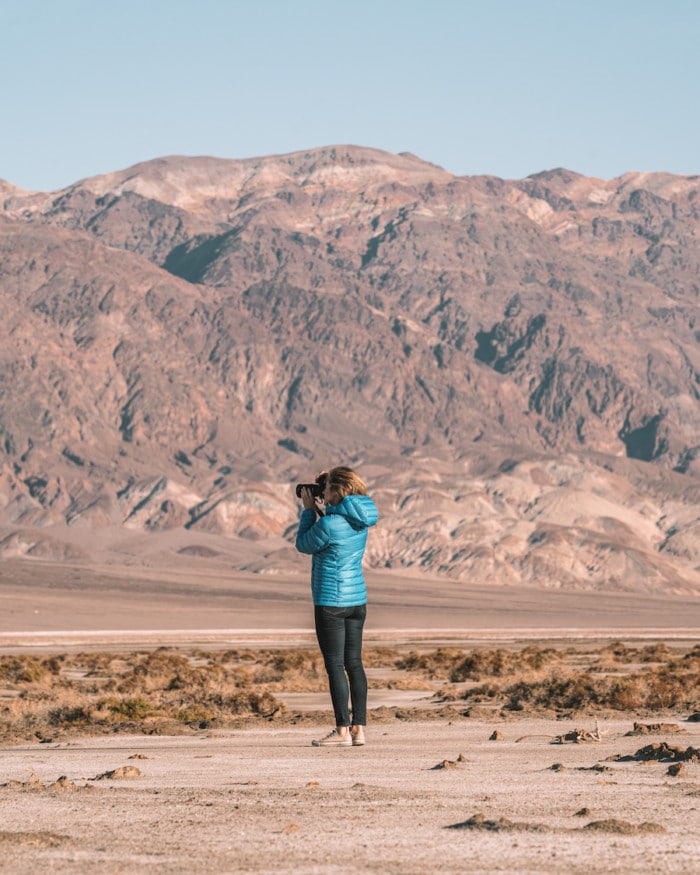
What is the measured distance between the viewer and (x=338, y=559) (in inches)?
504

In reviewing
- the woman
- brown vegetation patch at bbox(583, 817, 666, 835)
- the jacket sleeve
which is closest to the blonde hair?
the woman

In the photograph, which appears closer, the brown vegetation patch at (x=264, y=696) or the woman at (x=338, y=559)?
Answer: the woman at (x=338, y=559)

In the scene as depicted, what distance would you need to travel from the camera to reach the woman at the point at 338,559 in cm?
A: 1269

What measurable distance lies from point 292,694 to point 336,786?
14.4 m

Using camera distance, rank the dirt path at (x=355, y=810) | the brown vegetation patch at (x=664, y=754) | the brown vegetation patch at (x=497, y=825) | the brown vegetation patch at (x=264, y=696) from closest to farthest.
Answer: the dirt path at (x=355, y=810), the brown vegetation patch at (x=497, y=825), the brown vegetation patch at (x=664, y=754), the brown vegetation patch at (x=264, y=696)

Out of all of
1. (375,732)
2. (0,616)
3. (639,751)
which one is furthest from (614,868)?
(0,616)

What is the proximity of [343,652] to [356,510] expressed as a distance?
1.31m

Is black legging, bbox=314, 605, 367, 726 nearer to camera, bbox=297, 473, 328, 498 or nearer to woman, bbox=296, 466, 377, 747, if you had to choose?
woman, bbox=296, 466, 377, 747

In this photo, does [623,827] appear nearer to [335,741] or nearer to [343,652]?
[343,652]

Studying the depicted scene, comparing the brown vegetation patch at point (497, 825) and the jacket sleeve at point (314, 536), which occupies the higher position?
the jacket sleeve at point (314, 536)

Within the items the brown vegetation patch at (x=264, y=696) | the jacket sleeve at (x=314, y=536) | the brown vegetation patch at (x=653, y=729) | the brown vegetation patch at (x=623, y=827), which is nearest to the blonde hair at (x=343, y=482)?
the jacket sleeve at (x=314, y=536)

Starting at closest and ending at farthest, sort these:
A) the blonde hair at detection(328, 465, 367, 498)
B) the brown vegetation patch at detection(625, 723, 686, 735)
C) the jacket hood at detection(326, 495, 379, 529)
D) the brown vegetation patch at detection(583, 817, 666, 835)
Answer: the brown vegetation patch at detection(583, 817, 666, 835)
the jacket hood at detection(326, 495, 379, 529)
the blonde hair at detection(328, 465, 367, 498)
the brown vegetation patch at detection(625, 723, 686, 735)

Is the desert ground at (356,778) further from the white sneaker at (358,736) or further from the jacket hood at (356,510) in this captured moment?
the jacket hood at (356,510)

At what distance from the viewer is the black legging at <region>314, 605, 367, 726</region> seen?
12820 millimetres
